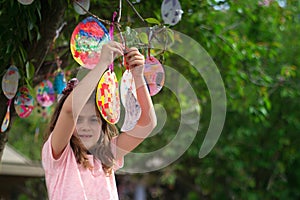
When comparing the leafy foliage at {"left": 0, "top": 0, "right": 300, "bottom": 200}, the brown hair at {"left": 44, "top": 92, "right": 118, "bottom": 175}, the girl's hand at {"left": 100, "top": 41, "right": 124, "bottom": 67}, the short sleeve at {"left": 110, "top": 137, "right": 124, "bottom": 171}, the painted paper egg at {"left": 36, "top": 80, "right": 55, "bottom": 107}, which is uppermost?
the girl's hand at {"left": 100, "top": 41, "right": 124, "bottom": 67}

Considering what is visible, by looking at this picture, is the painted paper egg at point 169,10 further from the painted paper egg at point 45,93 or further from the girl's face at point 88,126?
the painted paper egg at point 45,93

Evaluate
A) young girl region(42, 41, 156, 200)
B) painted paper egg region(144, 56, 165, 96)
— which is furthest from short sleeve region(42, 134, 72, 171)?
painted paper egg region(144, 56, 165, 96)

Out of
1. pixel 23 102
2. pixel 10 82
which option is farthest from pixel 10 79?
pixel 23 102

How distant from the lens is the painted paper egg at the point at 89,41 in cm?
131

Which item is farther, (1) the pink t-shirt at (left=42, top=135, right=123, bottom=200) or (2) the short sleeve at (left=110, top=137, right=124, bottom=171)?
(2) the short sleeve at (left=110, top=137, right=124, bottom=171)

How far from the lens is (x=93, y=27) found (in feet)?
4.38

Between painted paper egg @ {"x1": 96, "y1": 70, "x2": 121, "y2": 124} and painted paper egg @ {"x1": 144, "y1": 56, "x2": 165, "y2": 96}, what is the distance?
87 mm

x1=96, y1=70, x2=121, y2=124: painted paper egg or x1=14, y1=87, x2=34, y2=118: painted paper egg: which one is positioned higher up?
x1=96, y1=70, x2=121, y2=124: painted paper egg

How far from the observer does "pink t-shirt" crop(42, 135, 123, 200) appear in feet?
4.32

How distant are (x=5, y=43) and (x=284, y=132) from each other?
151 inches

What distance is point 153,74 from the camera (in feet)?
4.39

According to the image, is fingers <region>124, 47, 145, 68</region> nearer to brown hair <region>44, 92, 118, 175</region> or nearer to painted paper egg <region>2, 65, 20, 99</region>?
brown hair <region>44, 92, 118, 175</region>

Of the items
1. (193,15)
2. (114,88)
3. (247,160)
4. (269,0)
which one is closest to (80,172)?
(114,88)

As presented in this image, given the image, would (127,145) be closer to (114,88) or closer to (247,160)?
(114,88)
